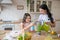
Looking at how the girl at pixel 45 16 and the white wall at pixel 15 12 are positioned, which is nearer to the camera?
the girl at pixel 45 16

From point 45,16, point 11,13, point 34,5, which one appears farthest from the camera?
point 11,13

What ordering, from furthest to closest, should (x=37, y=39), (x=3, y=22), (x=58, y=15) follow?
(x=58, y=15) → (x=3, y=22) → (x=37, y=39)

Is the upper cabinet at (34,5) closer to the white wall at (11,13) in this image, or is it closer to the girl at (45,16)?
the white wall at (11,13)

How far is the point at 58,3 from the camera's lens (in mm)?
3172

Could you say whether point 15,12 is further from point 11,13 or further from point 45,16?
point 45,16

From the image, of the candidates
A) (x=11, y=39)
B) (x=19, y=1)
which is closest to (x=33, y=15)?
(x=19, y=1)

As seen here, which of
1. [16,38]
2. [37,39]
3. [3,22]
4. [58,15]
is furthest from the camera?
[58,15]

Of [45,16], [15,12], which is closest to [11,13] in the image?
[15,12]

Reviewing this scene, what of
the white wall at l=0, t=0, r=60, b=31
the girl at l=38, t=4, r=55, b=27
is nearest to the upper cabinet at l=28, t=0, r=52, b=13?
the white wall at l=0, t=0, r=60, b=31

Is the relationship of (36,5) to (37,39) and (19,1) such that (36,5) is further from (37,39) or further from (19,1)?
(37,39)

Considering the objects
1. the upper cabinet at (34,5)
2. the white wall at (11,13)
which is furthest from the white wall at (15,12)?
the upper cabinet at (34,5)

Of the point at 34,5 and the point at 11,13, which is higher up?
the point at 34,5

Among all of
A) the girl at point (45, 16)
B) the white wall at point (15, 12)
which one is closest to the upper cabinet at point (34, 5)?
the white wall at point (15, 12)

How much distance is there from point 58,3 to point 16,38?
2255 millimetres
